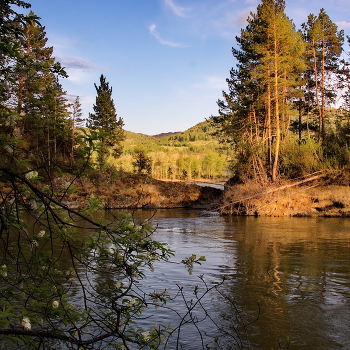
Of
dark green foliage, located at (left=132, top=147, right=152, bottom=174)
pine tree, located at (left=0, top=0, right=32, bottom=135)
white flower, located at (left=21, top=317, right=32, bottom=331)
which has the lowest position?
white flower, located at (left=21, top=317, right=32, bottom=331)

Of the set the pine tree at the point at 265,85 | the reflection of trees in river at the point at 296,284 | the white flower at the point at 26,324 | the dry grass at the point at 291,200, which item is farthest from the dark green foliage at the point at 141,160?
the white flower at the point at 26,324

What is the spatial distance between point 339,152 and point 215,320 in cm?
2382

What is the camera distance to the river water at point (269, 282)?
6.46m

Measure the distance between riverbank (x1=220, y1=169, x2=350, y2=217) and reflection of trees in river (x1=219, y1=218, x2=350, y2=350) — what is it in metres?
6.97

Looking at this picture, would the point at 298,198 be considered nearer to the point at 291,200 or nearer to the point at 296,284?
the point at 291,200

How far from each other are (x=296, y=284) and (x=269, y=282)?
2.16 feet

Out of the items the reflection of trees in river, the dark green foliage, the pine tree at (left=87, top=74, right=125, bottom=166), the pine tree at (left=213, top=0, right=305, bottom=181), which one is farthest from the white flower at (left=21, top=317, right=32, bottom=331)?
the dark green foliage

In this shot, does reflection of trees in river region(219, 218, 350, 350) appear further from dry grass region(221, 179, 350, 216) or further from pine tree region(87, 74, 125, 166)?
pine tree region(87, 74, 125, 166)

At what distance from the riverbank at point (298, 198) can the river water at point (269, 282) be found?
5.80 m

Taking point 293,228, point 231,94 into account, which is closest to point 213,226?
point 293,228

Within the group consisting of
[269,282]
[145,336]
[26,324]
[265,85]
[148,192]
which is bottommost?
[269,282]

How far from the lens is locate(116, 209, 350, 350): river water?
646 cm

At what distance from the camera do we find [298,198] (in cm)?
2659

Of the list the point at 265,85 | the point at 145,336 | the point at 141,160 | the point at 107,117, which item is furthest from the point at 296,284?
the point at 141,160
